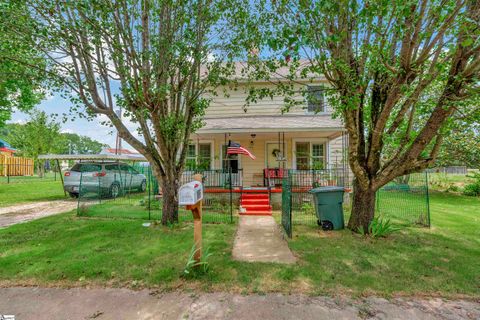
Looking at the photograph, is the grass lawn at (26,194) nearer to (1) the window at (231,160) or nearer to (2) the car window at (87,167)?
(2) the car window at (87,167)

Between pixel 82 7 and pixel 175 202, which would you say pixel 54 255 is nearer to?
pixel 175 202

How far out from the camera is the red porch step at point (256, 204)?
8.81 m

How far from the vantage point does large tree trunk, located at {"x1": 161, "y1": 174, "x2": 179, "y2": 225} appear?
6.45m

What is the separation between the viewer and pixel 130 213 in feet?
27.1

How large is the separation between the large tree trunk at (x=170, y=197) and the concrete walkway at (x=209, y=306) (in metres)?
3.26

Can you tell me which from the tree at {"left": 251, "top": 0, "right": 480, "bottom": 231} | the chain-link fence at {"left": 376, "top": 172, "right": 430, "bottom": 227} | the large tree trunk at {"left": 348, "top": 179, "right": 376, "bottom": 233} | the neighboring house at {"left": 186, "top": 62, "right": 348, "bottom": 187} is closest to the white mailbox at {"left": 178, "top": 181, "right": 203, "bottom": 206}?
the tree at {"left": 251, "top": 0, "right": 480, "bottom": 231}

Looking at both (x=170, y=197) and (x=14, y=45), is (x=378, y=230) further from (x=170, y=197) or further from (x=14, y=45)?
(x=14, y=45)

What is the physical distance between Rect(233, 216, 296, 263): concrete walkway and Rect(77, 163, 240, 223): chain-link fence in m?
0.94

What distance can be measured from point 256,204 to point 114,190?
7104 mm

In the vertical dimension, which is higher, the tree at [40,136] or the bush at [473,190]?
the tree at [40,136]

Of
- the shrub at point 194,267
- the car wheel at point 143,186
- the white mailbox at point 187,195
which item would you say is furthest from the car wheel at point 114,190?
the white mailbox at point 187,195

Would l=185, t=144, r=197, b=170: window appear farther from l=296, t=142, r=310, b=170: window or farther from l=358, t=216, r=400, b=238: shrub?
l=358, t=216, r=400, b=238: shrub

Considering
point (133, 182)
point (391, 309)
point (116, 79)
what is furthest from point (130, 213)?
point (391, 309)

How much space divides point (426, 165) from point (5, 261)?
27.5ft
